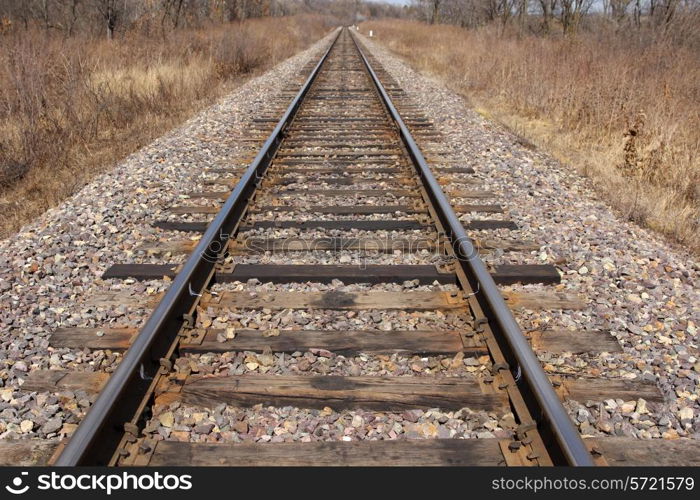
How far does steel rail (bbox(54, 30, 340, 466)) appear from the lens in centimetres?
205

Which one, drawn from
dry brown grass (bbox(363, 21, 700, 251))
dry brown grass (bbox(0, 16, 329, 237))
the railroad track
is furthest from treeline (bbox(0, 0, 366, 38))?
the railroad track

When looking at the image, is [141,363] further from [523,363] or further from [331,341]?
[523,363]

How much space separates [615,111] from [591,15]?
1571cm

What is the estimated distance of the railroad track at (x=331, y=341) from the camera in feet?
7.23

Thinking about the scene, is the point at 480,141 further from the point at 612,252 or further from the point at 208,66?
the point at 208,66

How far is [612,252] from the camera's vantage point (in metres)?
4.06

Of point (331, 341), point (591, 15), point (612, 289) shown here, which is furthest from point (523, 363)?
point (591, 15)

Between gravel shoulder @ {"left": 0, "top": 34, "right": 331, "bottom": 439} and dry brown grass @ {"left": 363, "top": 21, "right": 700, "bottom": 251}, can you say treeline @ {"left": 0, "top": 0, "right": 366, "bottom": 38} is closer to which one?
dry brown grass @ {"left": 363, "top": 21, "right": 700, "bottom": 251}

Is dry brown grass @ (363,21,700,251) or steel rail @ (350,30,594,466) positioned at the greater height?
dry brown grass @ (363,21,700,251)

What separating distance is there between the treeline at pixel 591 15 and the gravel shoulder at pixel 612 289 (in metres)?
10.2

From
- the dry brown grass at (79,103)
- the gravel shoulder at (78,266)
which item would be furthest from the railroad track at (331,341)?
the dry brown grass at (79,103)

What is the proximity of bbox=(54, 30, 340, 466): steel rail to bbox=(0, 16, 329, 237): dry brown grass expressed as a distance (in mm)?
2314

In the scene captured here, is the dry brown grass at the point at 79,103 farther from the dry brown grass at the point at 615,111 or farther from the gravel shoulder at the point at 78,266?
the dry brown grass at the point at 615,111
